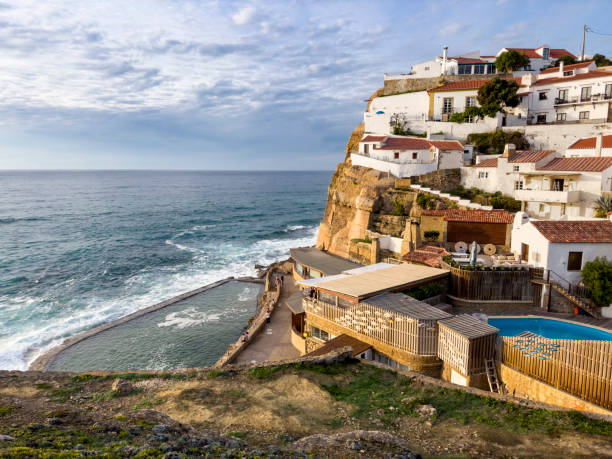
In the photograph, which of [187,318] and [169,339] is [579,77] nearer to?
[187,318]

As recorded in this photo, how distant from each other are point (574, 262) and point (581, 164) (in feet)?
43.3

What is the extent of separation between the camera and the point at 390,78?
2264 inches

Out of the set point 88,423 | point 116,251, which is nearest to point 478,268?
point 88,423

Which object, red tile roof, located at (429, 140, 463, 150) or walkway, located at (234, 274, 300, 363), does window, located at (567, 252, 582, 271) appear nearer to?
walkway, located at (234, 274, 300, 363)

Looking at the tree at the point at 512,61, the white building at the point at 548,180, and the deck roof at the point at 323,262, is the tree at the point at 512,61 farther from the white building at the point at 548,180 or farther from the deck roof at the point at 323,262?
the deck roof at the point at 323,262

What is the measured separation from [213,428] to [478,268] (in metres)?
16.9

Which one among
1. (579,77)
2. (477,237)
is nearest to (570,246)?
(477,237)

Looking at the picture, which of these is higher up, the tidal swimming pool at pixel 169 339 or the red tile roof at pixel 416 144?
the red tile roof at pixel 416 144

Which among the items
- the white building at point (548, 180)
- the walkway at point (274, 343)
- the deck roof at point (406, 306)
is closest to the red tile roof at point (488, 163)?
the white building at point (548, 180)

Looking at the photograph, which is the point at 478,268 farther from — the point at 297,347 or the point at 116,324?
the point at 116,324

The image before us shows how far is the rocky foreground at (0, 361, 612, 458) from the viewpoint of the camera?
7.16 meters

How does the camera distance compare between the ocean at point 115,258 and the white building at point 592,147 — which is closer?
the white building at point 592,147

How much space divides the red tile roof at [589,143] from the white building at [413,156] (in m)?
10.1

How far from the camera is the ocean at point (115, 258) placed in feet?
107
